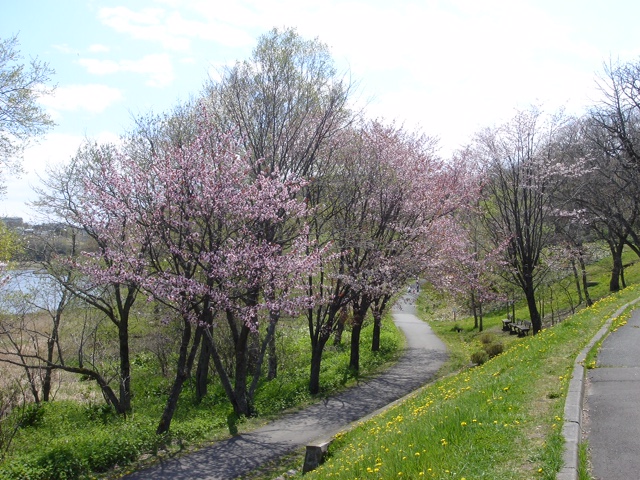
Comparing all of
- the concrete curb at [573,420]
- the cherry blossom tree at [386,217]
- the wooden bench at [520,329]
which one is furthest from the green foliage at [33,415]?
the wooden bench at [520,329]

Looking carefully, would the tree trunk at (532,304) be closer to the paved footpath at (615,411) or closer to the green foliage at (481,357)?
the green foliage at (481,357)

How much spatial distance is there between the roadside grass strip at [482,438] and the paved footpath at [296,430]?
9.07 feet

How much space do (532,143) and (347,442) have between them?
48.7ft

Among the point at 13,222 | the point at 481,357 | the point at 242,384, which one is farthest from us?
the point at 13,222

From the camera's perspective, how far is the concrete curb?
457cm

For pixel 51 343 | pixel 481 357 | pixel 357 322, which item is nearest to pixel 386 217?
pixel 357 322

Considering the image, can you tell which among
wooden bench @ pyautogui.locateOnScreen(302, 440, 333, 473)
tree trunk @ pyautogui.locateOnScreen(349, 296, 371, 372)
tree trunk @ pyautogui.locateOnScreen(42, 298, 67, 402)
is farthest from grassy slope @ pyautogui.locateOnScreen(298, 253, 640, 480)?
tree trunk @ pyautogui.locateOnScreen(42, 298, 67, 402)

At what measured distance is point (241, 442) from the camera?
12.3 metres

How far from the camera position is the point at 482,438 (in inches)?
220

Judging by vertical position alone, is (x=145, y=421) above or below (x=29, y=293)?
below

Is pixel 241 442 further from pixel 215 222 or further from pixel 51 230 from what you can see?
pixel 51 230

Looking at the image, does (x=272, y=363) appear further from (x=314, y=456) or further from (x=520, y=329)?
(x=314, y=456)

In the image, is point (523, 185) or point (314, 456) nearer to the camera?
point (314, 456)

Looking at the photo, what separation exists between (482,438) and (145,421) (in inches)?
399
